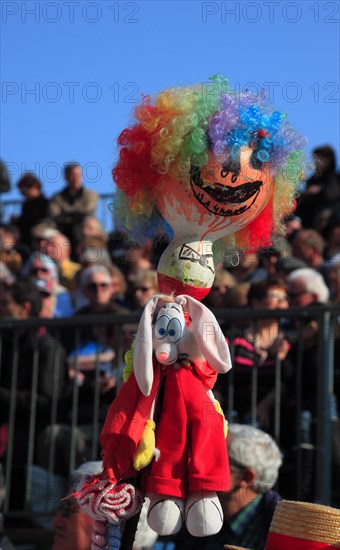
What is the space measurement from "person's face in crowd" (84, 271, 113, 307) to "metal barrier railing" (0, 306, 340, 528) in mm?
943

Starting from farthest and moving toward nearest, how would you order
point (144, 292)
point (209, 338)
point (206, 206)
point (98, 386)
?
point (144, 292), point (98, 386), point (206, 206), point (209, 338)

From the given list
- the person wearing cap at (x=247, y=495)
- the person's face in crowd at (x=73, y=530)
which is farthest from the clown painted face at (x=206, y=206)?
the person's face in crowd at (x=73, y=530)

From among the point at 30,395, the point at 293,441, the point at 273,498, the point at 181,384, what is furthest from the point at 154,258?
the point at 181,384

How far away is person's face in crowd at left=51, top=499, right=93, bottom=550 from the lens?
4676mm

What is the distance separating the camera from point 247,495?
4734mm

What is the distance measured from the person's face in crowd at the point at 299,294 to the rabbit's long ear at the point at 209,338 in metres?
2.89

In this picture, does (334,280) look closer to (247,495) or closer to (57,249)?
(247,495)

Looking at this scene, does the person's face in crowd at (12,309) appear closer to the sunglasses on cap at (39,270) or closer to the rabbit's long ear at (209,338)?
the sunglasses on cap at (39,270)

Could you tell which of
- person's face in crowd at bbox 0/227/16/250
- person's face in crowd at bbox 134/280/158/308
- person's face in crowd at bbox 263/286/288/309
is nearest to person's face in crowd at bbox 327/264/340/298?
person's face in crowd at bbox 263/286/288/309

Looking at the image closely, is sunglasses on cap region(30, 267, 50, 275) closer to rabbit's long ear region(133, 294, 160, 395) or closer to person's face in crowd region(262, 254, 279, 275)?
person's face in crowd region(262, 254, 279, 275)

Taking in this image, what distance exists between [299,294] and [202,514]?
315 cm

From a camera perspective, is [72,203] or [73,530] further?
[72,203]

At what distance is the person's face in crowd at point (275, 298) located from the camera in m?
6.12

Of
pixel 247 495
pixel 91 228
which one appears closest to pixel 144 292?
pixel 247 495
